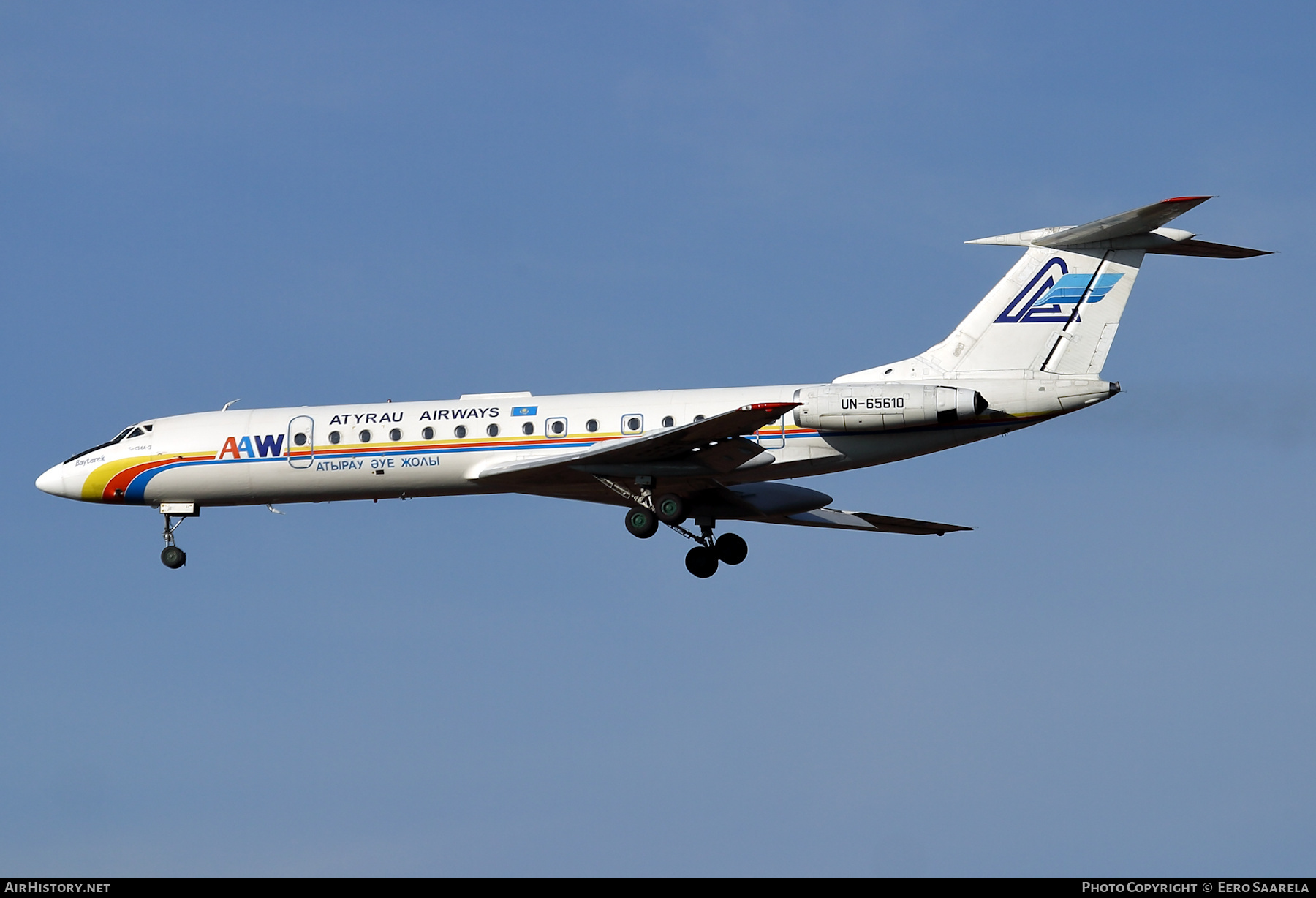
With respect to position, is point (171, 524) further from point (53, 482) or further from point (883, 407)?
point (883, 407)

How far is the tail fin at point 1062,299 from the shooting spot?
102 feet

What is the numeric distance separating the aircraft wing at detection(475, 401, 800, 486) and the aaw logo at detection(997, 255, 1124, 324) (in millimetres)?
4968

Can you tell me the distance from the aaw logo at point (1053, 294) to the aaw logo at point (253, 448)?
14.9m

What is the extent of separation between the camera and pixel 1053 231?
1246 inches

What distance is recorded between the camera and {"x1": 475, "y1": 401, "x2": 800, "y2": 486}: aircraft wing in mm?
30172

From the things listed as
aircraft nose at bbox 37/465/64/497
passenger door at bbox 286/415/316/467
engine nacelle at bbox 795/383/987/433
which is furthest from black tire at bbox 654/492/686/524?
aircraft nose at bbox 37/465/64/497

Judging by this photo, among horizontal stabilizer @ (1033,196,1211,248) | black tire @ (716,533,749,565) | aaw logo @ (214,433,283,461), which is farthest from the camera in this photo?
black tire @ (716,533,749,565)

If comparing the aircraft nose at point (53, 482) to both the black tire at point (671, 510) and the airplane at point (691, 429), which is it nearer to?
the airplane at point (691, 429)

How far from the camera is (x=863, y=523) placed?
37.2 m

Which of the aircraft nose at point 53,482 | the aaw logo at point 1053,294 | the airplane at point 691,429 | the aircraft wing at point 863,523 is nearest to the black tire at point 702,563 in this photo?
the airplane at point 691,429

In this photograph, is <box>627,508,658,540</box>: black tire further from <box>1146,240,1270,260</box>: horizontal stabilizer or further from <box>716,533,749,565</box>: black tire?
<box>1146,240,1270,260</box>: horizontal stabilizer
